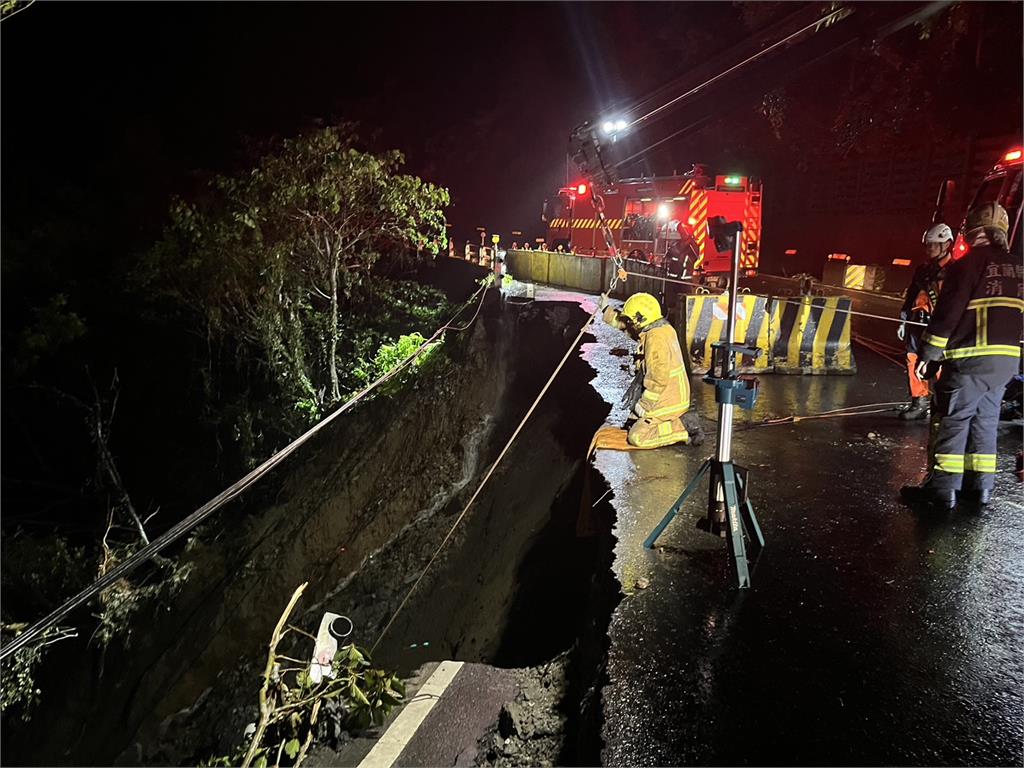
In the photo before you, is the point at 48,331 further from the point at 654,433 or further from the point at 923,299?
the point at 923,299

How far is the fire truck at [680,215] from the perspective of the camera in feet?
46.8

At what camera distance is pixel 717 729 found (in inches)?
94.6

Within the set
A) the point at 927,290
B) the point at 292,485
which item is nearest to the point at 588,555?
the point at 927,290

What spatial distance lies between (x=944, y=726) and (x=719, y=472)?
1.32m

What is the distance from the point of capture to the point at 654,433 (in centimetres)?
550

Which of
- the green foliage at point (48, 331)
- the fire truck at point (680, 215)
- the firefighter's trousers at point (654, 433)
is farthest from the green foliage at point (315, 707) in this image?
the green foliage at point (48, 331)

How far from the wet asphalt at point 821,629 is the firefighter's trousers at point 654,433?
0.33 m

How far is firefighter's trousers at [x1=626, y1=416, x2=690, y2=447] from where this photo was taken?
18.0ft

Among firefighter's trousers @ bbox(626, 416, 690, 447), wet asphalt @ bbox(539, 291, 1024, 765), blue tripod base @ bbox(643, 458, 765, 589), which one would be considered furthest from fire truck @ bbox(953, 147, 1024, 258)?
blue tripod base @ bbox(643, 458, 765, 589)

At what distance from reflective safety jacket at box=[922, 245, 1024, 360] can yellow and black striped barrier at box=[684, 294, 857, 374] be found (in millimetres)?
4186

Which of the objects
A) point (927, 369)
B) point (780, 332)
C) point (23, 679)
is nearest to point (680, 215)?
point (780, 332)

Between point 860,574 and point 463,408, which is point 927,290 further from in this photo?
point 463,408

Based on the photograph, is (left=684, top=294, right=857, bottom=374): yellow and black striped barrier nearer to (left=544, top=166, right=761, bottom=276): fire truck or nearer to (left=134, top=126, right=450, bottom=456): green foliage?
(left=544, top=166, right=761, bottom=276): fire truck

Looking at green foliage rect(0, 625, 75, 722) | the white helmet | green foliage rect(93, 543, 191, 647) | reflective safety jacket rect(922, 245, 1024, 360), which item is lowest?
green foliage rect(0, 625, 75, 722)
